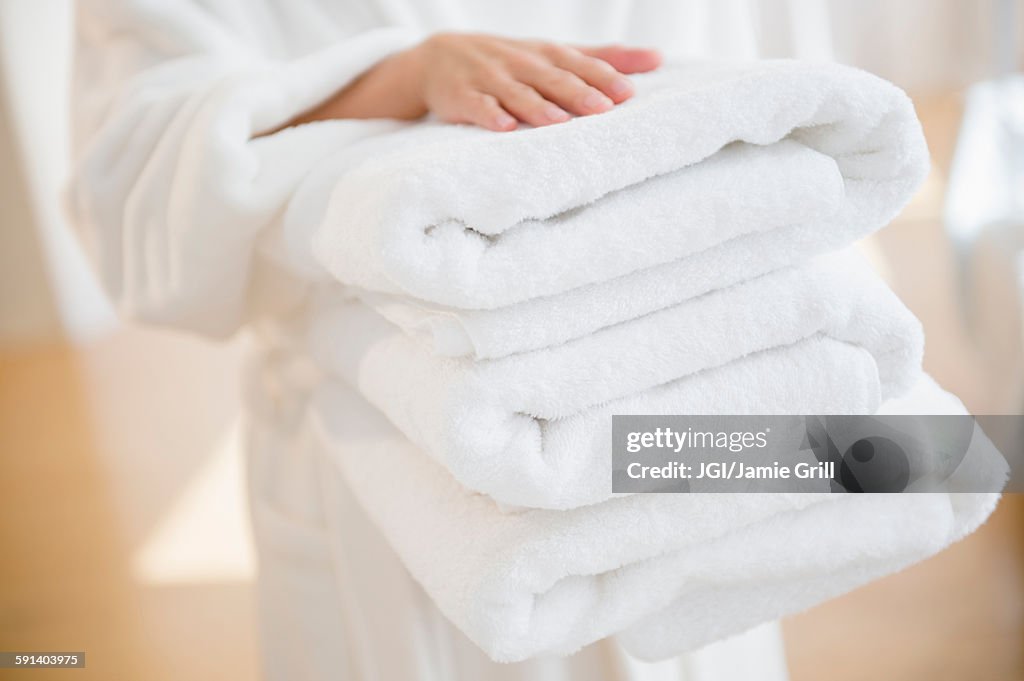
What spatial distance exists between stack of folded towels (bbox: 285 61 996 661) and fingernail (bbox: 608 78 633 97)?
0.4 inches

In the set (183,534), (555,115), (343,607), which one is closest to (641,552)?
(555,115)

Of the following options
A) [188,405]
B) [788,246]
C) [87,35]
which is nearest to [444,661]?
[788,246]

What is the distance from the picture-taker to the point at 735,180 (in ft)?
1.06

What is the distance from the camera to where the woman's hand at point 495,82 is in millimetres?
398

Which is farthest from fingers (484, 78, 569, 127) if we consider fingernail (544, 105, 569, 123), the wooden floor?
the wooden floor

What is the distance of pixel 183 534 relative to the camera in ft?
4.52

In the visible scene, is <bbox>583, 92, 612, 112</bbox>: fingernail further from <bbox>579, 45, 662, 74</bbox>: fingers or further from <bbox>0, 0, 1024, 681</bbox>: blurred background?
<bbox>0, 0, 1024, 681</bbox>: blurred background

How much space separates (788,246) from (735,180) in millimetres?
39

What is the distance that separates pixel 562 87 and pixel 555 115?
0.02m

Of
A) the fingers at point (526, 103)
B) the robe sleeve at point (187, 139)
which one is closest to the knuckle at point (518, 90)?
the fingers at point (526, 103)

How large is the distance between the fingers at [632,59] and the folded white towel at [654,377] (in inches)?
5.3

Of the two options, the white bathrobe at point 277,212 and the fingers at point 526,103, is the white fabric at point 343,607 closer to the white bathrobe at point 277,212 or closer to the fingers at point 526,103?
the white bathrobe at point 277,212

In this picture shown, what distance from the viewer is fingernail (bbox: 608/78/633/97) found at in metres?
0.39

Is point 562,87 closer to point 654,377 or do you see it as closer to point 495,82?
point 495,82
